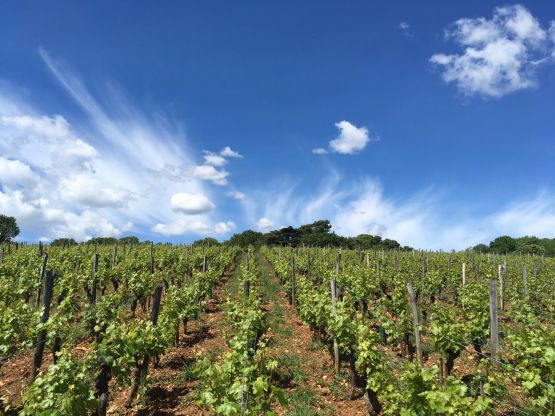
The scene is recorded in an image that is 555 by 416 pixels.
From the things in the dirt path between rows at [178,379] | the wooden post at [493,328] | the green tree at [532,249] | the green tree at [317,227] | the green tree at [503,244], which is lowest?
the dirt path between rows at [178,379]

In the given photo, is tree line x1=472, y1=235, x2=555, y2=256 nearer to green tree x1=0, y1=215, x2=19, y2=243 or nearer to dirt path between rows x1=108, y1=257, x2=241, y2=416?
dirt path between rows x1=108, y1=257, x2=241, y2=416

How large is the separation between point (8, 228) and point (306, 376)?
101m

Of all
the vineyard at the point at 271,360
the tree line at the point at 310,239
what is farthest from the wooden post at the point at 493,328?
the tree line at the point at 310,239

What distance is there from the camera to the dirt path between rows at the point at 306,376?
6488 mm

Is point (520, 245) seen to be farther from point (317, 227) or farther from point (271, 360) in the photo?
point (271, 360)

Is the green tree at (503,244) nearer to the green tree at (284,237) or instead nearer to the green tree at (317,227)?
the green tree at (317,227)

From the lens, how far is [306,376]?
25.9 feet

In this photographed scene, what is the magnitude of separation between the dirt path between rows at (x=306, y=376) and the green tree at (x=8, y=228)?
3789 inches

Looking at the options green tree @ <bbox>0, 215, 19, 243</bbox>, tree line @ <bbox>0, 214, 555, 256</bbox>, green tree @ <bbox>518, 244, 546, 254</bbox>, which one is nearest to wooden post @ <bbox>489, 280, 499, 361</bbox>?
tree line @ <bbox>0, 214, 555, 256</bbox>

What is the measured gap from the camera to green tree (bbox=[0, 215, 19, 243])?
281 feet

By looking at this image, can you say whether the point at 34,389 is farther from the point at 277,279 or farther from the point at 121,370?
the point at 277,279

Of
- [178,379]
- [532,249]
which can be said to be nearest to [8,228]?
[178,379]

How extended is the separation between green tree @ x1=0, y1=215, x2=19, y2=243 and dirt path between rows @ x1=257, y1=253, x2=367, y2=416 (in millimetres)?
96241

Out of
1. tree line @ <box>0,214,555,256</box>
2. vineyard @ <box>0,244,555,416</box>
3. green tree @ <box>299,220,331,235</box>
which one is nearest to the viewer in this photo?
vineyard @ <box>0,244,555,416</box>
